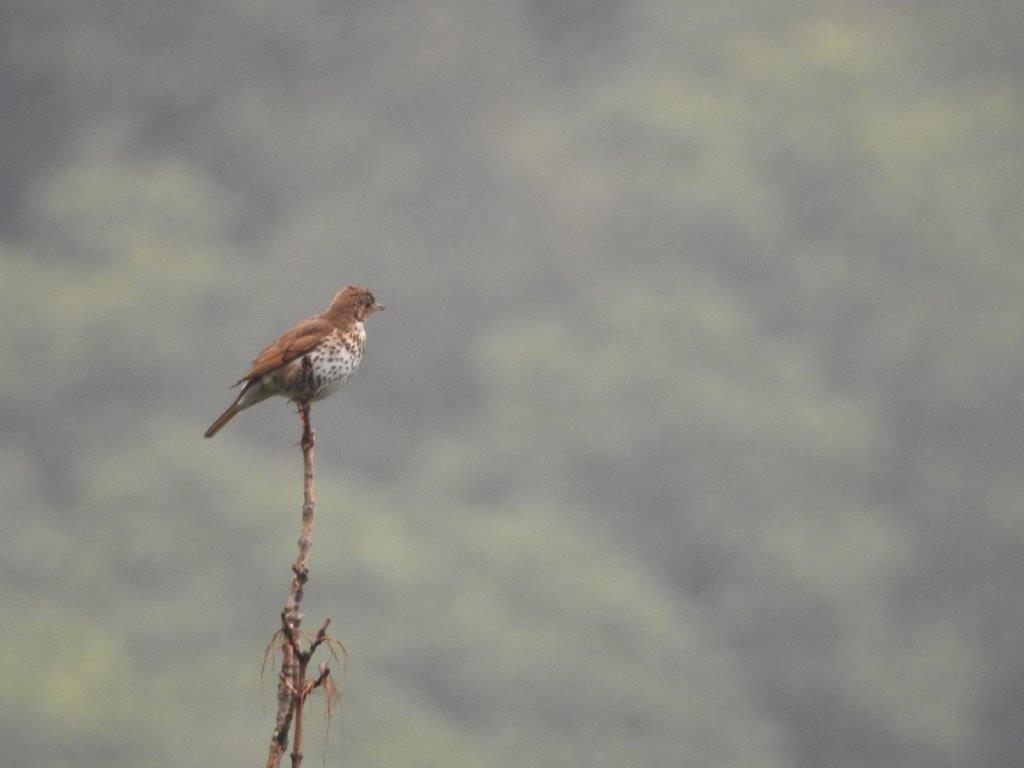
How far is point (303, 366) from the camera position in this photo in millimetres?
13453

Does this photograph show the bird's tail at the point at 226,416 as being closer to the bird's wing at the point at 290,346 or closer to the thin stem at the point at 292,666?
the bird's wing at the point at 290,346

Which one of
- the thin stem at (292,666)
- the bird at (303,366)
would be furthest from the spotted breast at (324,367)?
the thin stem at (292,666)

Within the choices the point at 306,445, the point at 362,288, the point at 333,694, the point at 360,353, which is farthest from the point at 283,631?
the point at 362,288

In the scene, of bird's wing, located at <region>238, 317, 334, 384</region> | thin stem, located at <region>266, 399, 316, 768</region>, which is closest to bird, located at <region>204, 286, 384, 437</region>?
bird's wing, located at <region>238, 317, 334, 384</region>

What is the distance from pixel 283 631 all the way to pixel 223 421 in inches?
230

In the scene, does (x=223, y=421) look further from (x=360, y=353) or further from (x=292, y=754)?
(x=292, y=754)

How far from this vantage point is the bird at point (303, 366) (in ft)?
→ 44.4

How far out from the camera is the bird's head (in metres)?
15.0

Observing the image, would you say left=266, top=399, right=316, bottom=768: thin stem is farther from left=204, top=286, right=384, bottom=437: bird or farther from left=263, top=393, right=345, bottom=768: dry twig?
left=204, top=286, right=384, bottom=437: bird

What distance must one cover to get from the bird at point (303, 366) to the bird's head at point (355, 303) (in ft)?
1.17

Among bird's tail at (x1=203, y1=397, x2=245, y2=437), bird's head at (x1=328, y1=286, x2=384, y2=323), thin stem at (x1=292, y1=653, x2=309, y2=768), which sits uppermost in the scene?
bird's head at (x1=328, y1=286, x2=384, y2=323)

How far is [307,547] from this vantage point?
27.7ft

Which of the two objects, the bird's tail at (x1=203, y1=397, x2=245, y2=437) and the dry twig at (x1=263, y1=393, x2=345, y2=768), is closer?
the dry twig at (x1=263, y1=393, x2=345, y2=768)

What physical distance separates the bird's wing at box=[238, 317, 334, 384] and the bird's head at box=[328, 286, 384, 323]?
0.67 metres
